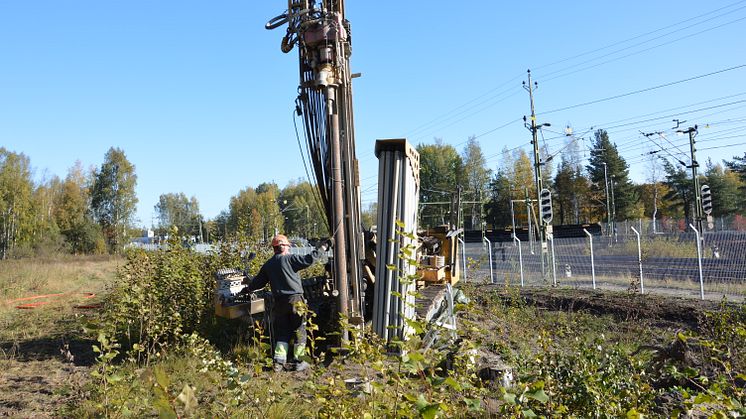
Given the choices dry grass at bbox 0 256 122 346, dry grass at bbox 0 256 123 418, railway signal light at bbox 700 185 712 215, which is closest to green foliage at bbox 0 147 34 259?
dry grass at bbox 0 256 122 346

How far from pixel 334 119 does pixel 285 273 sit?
2.06 metres

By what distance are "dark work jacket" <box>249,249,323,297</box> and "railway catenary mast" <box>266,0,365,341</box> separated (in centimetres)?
38

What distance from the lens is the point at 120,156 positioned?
5325 centimetres

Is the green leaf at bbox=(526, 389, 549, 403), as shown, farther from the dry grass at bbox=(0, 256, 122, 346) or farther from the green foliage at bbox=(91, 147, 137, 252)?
the green foliage at bbox=(91, 147, 137, 252)

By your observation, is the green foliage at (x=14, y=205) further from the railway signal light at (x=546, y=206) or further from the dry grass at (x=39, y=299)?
the railway signal light at (x=546, y=206)

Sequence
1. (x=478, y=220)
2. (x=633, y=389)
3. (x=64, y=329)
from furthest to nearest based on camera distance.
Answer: (x=478, y=220), (x=64, y=329), (x=633, y=389)

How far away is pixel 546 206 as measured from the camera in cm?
2003

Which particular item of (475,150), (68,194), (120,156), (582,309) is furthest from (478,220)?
(582,309)

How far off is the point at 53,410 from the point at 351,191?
3.94 m

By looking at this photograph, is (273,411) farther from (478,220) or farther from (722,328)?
(478,220)

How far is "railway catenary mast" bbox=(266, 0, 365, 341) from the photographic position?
6.59 m

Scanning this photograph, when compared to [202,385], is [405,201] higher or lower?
higher

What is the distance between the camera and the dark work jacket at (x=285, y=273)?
650cm

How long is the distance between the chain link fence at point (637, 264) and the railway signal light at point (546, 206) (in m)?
1.13
